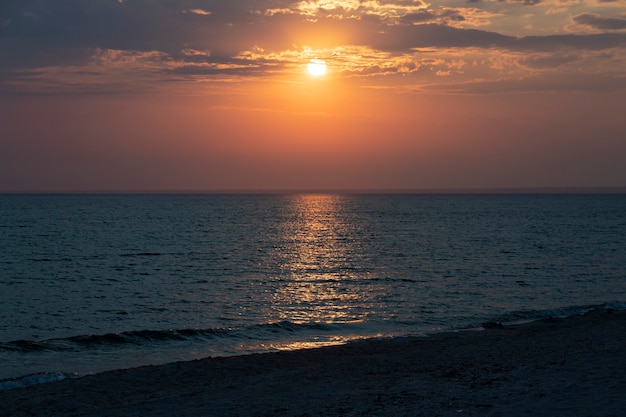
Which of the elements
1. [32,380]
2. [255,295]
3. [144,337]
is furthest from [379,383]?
[255,295]

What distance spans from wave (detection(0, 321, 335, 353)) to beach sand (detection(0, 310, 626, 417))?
5829mm

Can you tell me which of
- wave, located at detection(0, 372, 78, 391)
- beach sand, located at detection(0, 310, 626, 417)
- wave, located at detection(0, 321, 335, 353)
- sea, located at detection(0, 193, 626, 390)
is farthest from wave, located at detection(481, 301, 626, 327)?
wave, located at detection(0, 372, 78, 391)

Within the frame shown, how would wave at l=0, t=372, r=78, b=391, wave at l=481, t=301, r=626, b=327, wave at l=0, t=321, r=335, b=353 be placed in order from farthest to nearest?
1. wave at l=481, t=301, r=626, b=327
2. wave at l=0, t=321, r=335, b=353
3. wave at l=0, t=372, r=78, b=391

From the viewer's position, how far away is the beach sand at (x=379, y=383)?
14.7 meters

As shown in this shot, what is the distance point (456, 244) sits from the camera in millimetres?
81812

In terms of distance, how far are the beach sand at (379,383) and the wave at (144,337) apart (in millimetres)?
5829

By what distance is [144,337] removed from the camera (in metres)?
28.1

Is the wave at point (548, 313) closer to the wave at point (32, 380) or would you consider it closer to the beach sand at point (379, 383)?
the beach sand at point (379, 383)

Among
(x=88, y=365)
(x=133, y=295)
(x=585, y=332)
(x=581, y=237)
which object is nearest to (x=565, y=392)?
(x=585, y=332)

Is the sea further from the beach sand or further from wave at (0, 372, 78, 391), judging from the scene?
the beach sand

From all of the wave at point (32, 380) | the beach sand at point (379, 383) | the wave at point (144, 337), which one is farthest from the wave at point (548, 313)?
the wave at point (32, 380)

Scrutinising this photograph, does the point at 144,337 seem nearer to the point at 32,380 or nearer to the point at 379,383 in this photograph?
the point at 32,380

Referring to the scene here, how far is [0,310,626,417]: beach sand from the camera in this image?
14656mm

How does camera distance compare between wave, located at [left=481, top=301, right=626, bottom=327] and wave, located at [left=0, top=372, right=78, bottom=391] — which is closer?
wave, located at [left=0, top=372, right=78, bottom=391]
